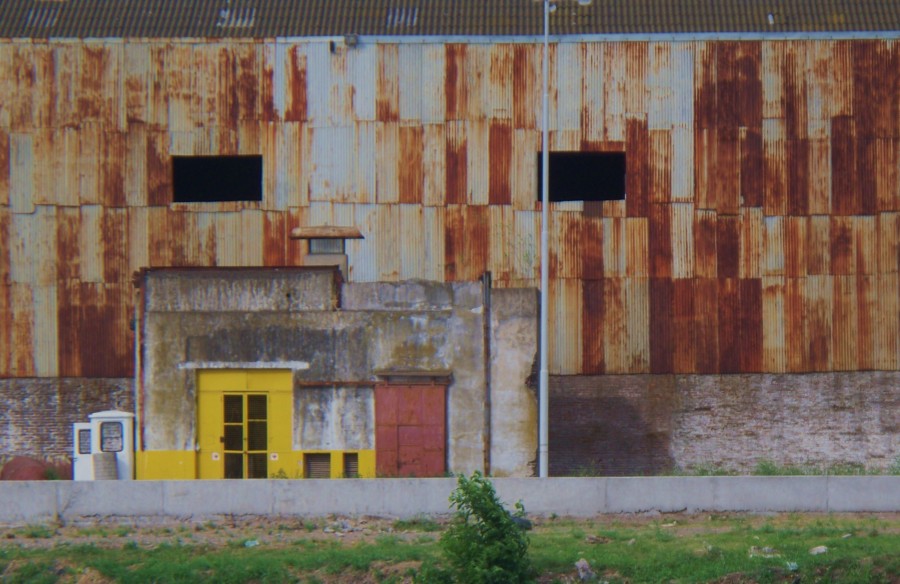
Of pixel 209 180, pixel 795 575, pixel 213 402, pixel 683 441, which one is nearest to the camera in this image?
pixel 795 575

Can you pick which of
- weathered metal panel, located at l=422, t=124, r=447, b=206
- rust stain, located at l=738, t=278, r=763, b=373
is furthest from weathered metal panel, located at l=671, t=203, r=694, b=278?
weathered metal panel, located at l=422, t=124, r=447, b=206

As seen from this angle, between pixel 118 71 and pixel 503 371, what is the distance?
512 inches

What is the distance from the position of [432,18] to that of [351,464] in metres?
12.3

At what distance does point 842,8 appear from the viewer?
35.6m

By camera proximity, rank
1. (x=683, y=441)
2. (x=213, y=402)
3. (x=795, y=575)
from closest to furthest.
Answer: (x=795, y=575) < (x=213, y=402) < (x=683, y=441)

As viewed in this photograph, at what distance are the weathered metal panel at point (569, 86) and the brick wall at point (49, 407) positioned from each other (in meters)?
12.4

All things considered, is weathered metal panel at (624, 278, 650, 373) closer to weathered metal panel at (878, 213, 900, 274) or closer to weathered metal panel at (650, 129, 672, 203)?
weathered metal panel at (650, 129, 672, 203)

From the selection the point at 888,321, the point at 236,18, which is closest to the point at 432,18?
the point at 236,18

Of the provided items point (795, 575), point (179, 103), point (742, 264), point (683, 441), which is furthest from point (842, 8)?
point (795, 575)

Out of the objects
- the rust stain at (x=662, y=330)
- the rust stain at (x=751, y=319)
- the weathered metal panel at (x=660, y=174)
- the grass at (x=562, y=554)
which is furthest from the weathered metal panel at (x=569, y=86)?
the grass at (x=562, y=554)

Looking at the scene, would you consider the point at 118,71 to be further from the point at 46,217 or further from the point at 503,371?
the point at 503,371

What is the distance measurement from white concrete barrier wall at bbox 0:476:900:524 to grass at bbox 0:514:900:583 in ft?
1.48

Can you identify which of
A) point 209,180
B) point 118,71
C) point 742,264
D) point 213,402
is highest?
point 118,71

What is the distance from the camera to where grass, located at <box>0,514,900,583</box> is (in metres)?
21.3
